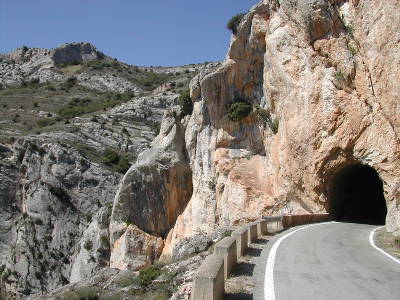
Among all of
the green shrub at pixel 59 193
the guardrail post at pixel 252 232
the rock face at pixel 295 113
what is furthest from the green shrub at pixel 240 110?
the green shrub at pixel 59 193

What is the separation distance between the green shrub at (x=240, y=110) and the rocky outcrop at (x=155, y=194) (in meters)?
8.71

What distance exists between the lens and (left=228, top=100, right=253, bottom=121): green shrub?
3791cm

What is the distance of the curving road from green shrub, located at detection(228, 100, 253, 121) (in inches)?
854

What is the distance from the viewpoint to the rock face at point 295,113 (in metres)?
24.8

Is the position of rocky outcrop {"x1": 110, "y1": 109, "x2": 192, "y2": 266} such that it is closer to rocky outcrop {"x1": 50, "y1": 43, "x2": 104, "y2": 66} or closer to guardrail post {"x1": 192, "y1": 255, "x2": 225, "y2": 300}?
guardrail post {"x1": 192, "y1": 255, "x2": 225, "y2": 300}

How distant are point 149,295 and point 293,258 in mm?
4144

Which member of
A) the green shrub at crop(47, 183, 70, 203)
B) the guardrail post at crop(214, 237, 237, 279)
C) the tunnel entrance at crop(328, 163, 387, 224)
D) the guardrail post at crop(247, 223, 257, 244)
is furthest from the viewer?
the green shrub at crop(47, 183, 70, 203)

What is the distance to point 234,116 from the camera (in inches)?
1507

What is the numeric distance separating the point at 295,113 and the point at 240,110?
298 inches

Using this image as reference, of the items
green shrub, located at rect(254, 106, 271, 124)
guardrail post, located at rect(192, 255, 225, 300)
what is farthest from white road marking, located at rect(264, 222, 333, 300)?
green shrub, located at rect(254, 106, 271, 124)

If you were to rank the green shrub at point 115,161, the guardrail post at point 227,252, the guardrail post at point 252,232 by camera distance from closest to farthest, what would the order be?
1. the guardrail post at point 227,252
2. the guardrail post at point 252,232
3. the green shrub at point 115,161

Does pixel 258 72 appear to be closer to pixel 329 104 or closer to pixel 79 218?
pixel 329 104

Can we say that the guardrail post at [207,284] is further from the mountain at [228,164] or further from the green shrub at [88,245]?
the green shrub at [88,245]

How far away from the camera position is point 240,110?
1492 inches
